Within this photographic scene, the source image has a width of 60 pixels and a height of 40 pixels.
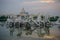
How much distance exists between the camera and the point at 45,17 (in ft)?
6.80

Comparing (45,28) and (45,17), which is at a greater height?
(45,17)

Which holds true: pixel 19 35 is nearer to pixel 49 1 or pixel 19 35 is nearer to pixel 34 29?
pixel 34 29

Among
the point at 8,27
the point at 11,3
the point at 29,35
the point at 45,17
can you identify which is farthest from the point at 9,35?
the point at 45,17

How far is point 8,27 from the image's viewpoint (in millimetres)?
2146

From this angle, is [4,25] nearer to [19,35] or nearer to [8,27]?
[8,27]

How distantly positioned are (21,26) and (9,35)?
0.81 ft

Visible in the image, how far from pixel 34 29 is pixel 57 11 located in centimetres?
46

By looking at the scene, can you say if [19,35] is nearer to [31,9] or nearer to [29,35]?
[29,35]

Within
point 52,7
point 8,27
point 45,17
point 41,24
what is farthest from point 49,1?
point 8,27

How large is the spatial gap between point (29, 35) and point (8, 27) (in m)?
0.37

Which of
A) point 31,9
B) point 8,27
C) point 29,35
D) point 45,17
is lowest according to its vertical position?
point 29,35

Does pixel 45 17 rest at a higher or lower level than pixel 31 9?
lower

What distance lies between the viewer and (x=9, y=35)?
7.00 feet

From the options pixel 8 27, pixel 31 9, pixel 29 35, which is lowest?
pixel 29 35
